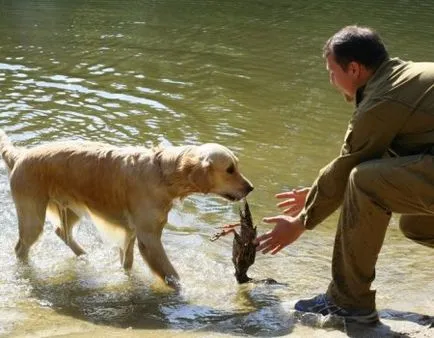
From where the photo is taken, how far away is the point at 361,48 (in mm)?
3959

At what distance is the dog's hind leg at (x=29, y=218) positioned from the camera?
5613 mm

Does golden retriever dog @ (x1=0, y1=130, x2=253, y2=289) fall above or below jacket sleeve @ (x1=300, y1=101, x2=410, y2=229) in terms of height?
below

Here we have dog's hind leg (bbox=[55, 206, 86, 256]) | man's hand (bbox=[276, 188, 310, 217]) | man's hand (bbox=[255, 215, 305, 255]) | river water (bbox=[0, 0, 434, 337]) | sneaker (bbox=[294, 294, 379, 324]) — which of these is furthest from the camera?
dog's hind leg (bbox=[55, 206, 86, 256])

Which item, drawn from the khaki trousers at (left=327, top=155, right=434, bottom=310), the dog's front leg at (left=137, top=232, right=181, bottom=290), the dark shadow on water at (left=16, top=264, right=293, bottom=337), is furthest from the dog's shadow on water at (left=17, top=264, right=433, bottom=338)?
the khaki trousers at (left=327, top=155, right=434, bottom=310)

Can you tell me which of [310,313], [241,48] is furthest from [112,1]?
[310,313]

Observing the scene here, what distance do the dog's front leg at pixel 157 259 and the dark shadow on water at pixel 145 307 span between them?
0.12 m

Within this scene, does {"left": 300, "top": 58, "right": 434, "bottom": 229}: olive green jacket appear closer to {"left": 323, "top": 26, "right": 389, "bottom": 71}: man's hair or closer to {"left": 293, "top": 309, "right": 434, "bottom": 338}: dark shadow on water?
{"left": 323, "top": 26, "right": 389, "bottom": 71}: man's hair

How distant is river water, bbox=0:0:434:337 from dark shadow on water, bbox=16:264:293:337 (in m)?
0.01

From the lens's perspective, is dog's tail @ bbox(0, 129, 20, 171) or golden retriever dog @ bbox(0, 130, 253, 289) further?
dog's tail @ bbox(0, 129, 20, 171)

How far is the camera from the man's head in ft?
13.0

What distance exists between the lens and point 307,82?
39.0 ft

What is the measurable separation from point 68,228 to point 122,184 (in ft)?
3.12

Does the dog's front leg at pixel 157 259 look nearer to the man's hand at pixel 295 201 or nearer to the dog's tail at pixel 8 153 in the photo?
the man's hand at pixel 295 201

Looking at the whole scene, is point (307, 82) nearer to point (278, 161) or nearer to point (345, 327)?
point (278, 161)
